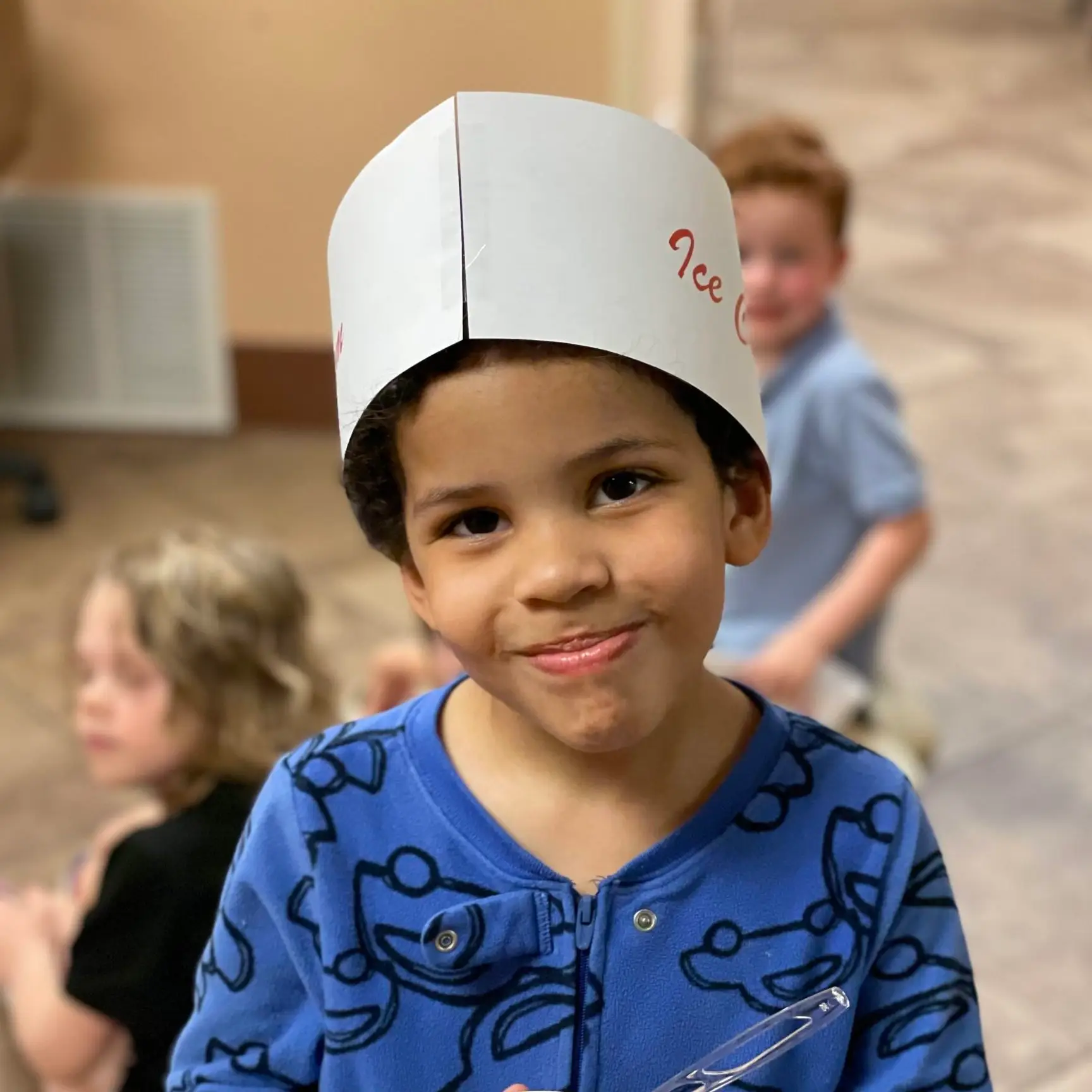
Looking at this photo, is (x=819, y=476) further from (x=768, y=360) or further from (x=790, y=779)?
(x=790, y=779)

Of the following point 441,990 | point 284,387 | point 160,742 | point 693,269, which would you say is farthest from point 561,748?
point 284,387

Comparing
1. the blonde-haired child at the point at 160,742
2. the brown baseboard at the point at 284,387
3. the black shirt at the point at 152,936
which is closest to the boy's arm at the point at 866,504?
the blonde-haired child at the point at 160,742

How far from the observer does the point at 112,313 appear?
282cm

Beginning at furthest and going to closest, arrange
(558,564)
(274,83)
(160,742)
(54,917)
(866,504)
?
(274,83), (866,504), (54,917), (160,742), (558,564)

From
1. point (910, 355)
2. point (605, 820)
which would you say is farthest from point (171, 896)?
point (910, 355)

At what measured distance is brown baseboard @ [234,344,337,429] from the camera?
9.18ft

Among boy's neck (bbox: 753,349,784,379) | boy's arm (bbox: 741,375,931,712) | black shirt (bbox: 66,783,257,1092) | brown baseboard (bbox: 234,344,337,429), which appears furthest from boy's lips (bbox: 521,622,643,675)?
brown baseboard (bbox: 234,344,337,429)

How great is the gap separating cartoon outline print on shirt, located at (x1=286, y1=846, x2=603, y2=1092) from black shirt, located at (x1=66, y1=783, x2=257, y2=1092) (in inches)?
16.5

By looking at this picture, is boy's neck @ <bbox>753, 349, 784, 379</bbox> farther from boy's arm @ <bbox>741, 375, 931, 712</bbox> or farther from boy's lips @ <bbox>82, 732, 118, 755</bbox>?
boy's lips @ <bbox>82, 732, 118, 755</bbox>

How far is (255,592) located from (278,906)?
23.1 inches

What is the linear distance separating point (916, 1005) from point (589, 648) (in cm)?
26

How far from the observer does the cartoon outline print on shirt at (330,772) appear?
77cm

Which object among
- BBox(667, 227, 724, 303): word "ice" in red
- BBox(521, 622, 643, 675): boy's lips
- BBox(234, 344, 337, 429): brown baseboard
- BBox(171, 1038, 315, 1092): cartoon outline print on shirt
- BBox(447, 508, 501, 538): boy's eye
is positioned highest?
BBox(667, 227, 724, 303): word "ice" in red

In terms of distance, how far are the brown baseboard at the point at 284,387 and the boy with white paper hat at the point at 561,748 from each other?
2.04 metres
